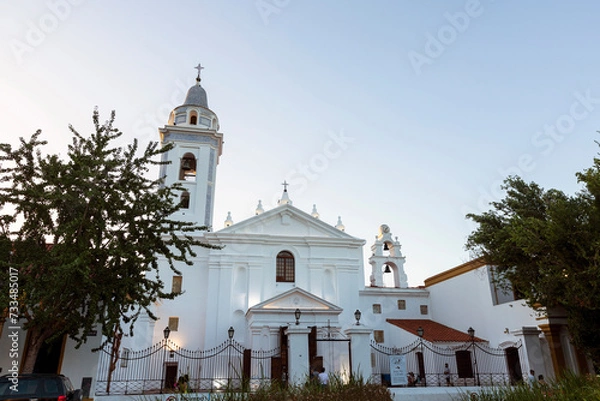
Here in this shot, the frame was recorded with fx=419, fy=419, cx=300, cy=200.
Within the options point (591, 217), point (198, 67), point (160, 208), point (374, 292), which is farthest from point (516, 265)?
point (198, 67)

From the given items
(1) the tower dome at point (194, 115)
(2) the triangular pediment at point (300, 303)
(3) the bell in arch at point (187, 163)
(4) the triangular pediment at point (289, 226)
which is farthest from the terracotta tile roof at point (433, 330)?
(1) the tower dome at point (194, 115)

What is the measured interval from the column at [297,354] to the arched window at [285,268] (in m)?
11.6

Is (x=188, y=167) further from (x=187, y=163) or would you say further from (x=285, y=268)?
(x=285, y=268)

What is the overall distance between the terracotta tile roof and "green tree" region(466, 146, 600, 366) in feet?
24.5

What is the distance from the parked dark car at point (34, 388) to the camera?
8875 mm

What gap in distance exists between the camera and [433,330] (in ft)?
86.2

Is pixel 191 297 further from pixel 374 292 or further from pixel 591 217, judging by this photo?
pixel 591 217

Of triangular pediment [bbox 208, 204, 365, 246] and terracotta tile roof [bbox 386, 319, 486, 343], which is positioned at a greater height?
triangular pediment [bbox 208, 204, 365, 246]

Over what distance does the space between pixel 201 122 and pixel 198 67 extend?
591cm

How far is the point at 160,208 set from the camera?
12.9 m

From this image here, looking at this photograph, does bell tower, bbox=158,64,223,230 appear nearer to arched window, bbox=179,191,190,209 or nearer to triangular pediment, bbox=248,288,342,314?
arched window, bbox=179,191,190,209

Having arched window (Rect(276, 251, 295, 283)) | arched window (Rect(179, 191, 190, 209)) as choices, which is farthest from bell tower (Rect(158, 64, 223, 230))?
arched window (Rect(276, 251, 295, 283))

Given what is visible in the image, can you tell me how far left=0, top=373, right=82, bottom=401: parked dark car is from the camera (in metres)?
8.88

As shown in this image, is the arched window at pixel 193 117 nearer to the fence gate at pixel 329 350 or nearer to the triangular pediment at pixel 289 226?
the triangular pediment at pixel 289 226
